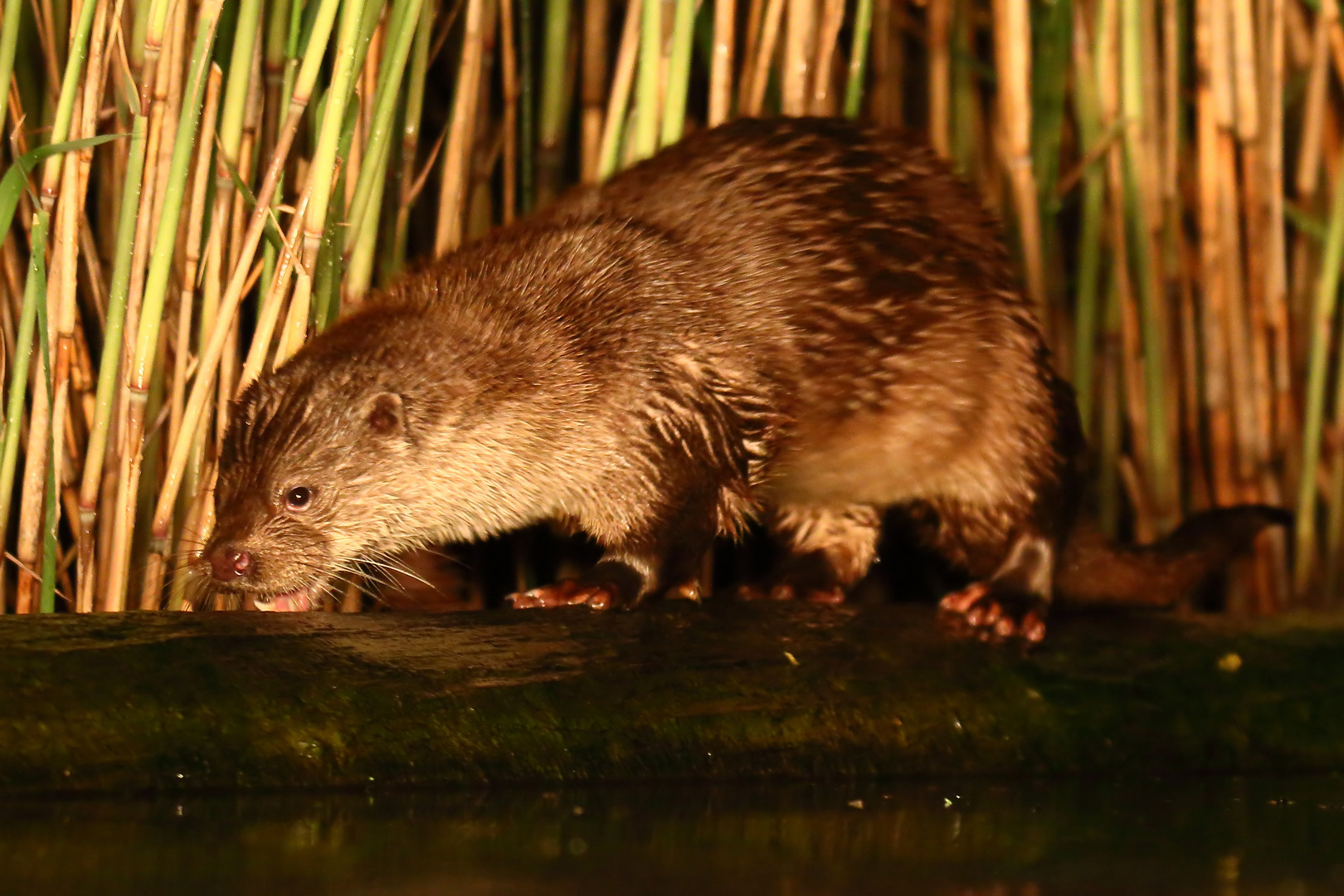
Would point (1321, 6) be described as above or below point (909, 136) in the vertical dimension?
above

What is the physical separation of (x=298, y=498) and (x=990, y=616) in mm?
998

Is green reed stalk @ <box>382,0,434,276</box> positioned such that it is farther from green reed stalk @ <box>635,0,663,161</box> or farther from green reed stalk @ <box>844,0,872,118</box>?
green reed stalk @ <box>844,0,872,118</box>

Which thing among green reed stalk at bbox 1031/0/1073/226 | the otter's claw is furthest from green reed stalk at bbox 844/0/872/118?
the otter's claw

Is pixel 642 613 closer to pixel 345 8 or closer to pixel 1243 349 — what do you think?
pixel 345 8

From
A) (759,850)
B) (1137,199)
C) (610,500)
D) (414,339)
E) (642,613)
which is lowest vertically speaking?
(759,850)

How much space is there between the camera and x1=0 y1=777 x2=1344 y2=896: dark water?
4.92 feet

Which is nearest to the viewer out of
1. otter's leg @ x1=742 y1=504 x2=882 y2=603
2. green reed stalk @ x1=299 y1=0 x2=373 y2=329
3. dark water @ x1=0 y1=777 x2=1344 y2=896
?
dark water @ x1=0 y1=777 x2=1344 y2=896

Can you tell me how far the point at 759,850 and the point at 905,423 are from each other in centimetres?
115

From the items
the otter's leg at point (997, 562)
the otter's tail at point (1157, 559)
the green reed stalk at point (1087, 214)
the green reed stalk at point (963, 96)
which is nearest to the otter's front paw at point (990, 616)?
the otter's leg at point (997, 562)

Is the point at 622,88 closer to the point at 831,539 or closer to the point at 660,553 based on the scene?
the point at 660,553

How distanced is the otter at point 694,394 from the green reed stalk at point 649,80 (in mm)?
92

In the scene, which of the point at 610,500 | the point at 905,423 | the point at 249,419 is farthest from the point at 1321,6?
the point at 249,419

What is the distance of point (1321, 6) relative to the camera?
324 centimetres

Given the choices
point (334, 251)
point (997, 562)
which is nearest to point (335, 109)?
point (334, 251)
